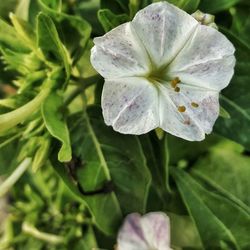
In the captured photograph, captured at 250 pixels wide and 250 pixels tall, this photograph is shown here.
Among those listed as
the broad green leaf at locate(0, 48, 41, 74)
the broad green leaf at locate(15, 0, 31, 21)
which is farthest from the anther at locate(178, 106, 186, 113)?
the broad green leaf at locate(15, 0, 31, 21)

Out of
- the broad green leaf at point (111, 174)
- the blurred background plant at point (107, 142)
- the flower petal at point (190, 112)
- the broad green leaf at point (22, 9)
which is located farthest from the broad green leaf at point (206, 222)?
the broad green leaf at point (22, 9)

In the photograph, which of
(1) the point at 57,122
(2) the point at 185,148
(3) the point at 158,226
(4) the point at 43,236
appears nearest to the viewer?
(1) the point at 57,122

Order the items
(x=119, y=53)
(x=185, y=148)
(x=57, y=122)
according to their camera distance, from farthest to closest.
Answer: (x=185, y=148)
(x=57, y=122)
(x=119, y=53)

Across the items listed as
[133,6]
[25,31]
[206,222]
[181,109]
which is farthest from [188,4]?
[206,222]

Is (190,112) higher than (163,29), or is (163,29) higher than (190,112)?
(163,29)

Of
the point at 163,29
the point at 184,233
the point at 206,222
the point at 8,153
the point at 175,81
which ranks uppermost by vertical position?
the point at 163,29

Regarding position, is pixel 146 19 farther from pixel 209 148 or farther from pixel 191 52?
pixel 209 148

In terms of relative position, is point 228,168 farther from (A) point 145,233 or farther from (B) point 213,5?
(B) point 213,5

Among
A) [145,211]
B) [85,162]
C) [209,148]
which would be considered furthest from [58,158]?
[209,148]

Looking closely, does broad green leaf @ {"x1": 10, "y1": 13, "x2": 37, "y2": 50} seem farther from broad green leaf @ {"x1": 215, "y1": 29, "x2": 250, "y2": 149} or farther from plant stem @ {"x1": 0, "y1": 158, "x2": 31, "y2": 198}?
broad green leaf @ {"x1": 215, "y1": 29, "x2": 250, "y2": 149}
